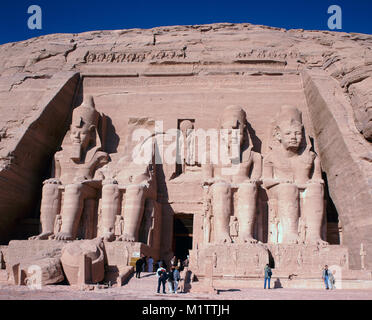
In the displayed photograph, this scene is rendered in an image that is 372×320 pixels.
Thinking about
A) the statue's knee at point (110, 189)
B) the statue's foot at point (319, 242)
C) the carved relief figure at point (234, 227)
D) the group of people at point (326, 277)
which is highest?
the statue's knee at point (110, 189)

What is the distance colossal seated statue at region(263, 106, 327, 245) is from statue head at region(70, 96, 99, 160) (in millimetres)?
4275

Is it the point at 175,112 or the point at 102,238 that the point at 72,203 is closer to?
the point at 102,238

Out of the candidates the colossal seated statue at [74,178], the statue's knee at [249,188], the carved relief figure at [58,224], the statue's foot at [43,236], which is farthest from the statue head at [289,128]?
the statue's foot at [43,236]

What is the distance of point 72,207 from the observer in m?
9.81

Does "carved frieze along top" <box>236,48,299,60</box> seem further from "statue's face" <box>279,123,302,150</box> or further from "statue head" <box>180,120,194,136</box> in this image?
"statue's face" <box>279,123,302,150</box>

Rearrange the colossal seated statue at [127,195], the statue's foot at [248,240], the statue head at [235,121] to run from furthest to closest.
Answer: the statue head at [235,121] < the colossal seated statue at [127,195] < the statue's foot at [248,240]

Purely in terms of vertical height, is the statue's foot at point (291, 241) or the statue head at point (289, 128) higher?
the statue head at point (289, 128)

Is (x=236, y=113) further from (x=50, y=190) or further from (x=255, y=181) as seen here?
(x=50, y=190)

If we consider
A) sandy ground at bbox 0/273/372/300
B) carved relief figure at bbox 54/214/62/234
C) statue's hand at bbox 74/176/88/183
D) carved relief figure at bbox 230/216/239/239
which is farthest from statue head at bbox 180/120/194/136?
sandy ground at bbox 0/273/372/300

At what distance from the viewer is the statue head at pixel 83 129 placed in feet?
35.3

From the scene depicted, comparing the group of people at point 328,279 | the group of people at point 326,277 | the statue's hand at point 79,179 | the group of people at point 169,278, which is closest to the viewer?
the group of people at point 169,278

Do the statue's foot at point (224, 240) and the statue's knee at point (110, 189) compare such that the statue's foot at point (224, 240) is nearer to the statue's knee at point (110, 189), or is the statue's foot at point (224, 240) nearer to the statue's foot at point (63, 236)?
the statue's knee at point (110, 189)

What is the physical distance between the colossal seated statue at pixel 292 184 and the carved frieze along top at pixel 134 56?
152 inches
